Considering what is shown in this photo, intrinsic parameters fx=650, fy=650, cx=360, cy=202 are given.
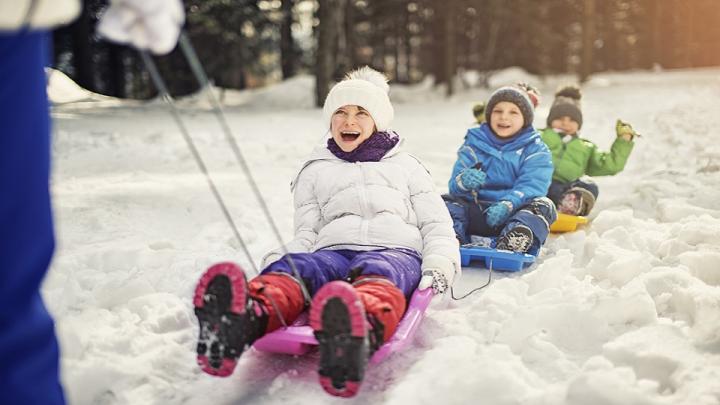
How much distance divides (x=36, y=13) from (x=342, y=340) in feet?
3.89

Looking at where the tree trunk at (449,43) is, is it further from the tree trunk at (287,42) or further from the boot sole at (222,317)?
the boot sole at (222,317)

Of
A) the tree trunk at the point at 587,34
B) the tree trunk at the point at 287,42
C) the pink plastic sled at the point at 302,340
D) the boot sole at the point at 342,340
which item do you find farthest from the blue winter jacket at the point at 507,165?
the tree trunk at the point at 587,34

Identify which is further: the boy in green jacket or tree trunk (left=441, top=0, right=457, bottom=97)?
tree trunk (left=441, top=0, right=457, bottom=97)

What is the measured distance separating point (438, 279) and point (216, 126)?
7519 mm

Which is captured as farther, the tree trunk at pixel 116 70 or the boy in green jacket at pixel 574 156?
the tree trunk at pixel 116 70

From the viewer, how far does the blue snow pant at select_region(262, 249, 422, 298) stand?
8.55 feet

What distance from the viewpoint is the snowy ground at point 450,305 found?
85.5 inches

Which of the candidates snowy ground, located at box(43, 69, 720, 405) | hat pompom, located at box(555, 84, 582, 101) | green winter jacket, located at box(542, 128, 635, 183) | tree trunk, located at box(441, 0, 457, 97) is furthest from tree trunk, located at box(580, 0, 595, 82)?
green winter jacket, located at box(542, 128, 635, 183)

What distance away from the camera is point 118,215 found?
4391 mm

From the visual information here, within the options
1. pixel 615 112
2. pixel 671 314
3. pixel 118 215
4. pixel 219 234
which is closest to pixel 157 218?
pixel 118 215

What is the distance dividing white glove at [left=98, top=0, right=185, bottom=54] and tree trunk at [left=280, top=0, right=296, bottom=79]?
16293 mm

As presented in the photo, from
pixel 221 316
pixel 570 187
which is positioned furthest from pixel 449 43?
pixel 221 316

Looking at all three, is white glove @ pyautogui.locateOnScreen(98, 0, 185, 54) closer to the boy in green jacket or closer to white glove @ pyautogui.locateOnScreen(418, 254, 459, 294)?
white glove @ pyautogui.locateOnScreen(418, 254, 459, 294)

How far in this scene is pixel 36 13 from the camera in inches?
58.1
